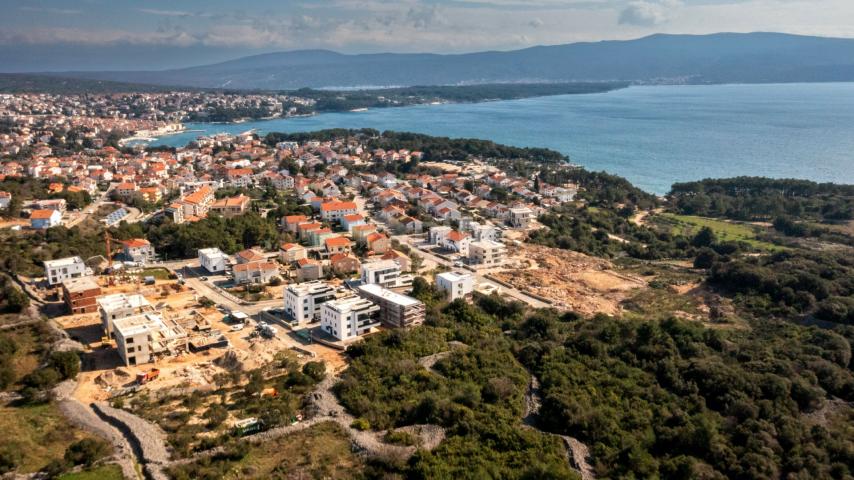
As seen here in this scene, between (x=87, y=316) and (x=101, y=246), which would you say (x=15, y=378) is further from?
(x=101, y=246)

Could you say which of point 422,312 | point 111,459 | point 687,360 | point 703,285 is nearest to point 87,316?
point 111,459

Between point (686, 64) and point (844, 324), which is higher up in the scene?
point (686, 64)

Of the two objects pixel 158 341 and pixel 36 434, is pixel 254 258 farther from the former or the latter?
pixel 36 434

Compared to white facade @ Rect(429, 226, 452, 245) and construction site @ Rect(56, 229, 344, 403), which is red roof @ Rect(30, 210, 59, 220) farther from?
white facade @ Rect(429, 226, 452, 245)

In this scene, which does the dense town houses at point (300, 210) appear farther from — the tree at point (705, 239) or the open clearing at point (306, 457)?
the tree at point (705, 239)

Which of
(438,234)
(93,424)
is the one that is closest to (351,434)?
(93,424)
